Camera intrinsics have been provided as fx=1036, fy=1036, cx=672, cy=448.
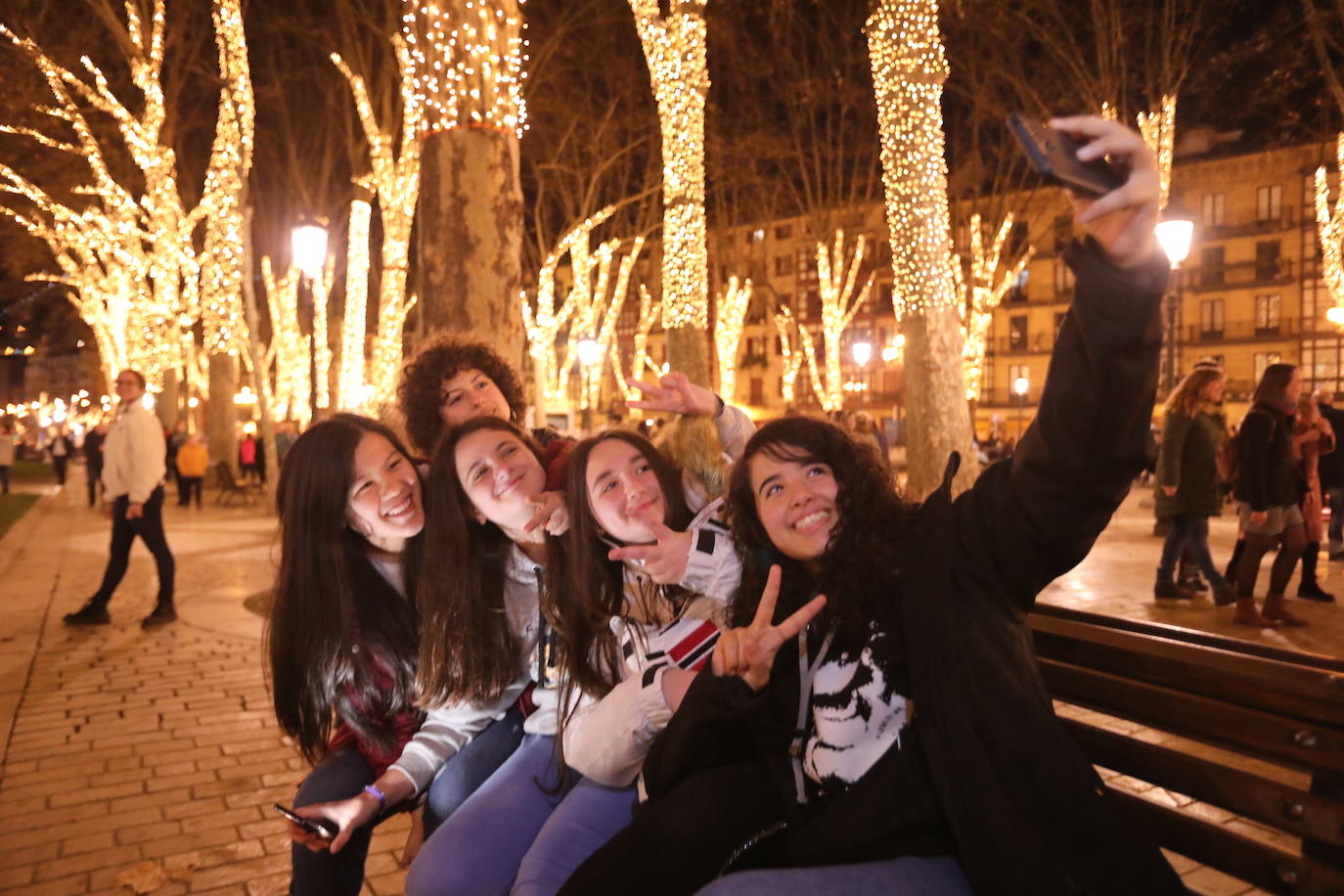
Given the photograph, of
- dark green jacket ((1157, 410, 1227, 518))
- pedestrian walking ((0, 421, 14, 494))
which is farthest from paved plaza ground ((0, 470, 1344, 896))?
pedestrian walking ((0, 421, 14, 494))

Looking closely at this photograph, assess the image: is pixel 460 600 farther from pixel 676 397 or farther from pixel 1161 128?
pixel 1161 128

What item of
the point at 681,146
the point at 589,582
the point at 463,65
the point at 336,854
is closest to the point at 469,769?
the point at 336,854

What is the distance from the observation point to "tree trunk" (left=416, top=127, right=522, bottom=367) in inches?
258

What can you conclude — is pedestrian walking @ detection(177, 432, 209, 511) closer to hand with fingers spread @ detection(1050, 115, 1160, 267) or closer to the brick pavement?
the brick pavement

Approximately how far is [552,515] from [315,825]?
1.05 meters

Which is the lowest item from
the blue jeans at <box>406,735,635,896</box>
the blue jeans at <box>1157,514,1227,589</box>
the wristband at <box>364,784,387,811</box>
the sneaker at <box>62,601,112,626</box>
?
the sneaker at <box>62,601,112,626</box>

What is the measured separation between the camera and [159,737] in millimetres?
5656

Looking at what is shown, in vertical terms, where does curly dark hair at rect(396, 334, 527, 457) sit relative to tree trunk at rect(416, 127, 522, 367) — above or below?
below

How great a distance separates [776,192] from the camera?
27516 mm

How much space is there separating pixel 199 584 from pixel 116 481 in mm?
2527

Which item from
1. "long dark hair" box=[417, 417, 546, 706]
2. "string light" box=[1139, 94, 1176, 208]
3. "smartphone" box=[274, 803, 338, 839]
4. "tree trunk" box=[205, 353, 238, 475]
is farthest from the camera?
"tree trunk" box=[205, 353, 238, 475]

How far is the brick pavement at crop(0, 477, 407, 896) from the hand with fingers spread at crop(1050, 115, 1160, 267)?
2738 millimetres

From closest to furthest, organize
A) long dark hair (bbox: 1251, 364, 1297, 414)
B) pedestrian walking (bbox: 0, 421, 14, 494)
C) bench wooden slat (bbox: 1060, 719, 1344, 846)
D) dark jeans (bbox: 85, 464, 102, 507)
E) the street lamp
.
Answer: bench wooden slat (bbox: 1060, 719, 1344, 846)
long dark hair (bbox: 1251, 364, 1297, 414)
the street lamp
dark jeans (bbox: 85, 464, 102, 507)
pedestrian walking (bbox: 0, 421, 14, 494)

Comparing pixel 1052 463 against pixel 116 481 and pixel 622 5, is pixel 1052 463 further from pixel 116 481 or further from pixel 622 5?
pixel 622 5
